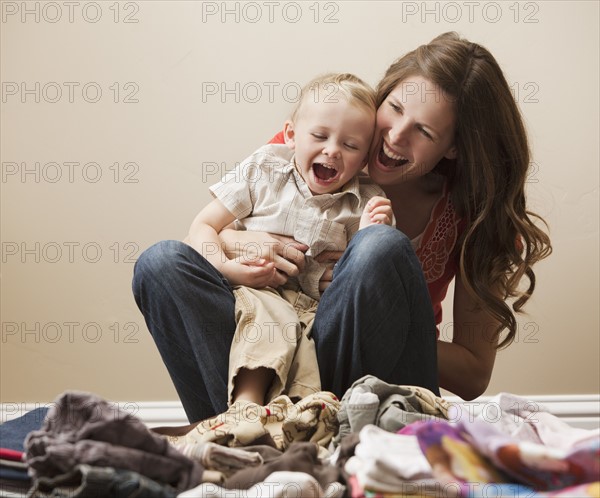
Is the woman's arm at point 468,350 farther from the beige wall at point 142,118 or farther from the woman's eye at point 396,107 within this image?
the beige wall at point 142,118

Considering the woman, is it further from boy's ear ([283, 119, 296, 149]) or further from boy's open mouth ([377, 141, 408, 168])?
boy's ear ([283, 119, 296, 149])

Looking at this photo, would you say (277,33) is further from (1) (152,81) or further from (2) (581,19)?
(2) (581,19)

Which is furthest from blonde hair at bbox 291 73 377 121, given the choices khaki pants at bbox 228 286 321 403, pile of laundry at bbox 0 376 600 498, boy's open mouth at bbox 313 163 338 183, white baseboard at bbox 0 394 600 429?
white baseboard at bbox 0 394 600 429

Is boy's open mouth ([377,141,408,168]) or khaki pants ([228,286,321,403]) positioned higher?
boy's open mouth ([377,141,408,168])

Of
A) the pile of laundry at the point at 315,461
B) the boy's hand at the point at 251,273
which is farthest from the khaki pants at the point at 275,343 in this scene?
the pile of laundry at the point at 315,461

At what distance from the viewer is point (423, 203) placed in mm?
1731

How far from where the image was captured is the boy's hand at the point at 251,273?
1472 mm

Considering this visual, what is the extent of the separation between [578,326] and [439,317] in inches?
34.1

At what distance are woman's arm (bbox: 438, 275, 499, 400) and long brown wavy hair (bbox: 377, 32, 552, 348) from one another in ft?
0.14

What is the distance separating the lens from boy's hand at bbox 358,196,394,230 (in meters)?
1.46

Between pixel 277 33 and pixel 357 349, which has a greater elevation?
pixel 277 33

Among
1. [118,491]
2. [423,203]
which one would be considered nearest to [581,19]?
[423,203]

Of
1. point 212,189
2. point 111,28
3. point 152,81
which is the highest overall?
point 111,28

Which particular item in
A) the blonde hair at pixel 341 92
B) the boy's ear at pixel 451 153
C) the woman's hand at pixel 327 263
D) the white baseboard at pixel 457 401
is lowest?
the white baseboard at pixel 457 401
